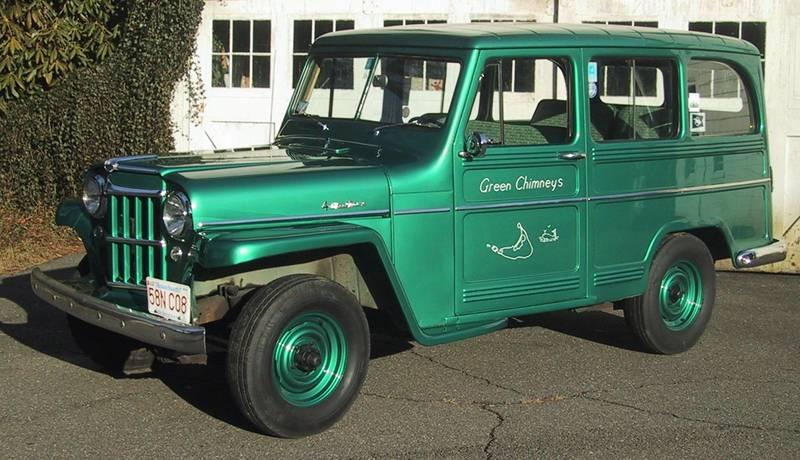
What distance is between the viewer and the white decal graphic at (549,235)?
20.0 feet

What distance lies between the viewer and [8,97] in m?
11.2

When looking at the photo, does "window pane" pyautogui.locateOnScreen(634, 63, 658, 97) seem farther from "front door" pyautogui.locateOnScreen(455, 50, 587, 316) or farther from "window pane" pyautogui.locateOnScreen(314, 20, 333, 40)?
"window pane" pyautogui.locateOnScreen(314, 20, 333, 40)

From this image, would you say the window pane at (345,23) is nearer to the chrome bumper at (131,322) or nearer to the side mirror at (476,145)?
the side mirror at (476,145)

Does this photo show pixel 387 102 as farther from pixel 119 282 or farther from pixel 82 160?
pixel 82 160

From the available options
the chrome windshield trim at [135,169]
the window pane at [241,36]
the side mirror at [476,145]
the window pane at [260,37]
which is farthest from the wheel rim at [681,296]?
the window pane at [241,36]

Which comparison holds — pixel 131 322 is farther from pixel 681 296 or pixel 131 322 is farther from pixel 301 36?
pixel 301 36

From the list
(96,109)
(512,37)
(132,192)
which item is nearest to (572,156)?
(512,37)

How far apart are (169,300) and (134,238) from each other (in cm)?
50

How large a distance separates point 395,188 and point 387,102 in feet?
2.66

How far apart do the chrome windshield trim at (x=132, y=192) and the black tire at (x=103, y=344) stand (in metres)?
0.97

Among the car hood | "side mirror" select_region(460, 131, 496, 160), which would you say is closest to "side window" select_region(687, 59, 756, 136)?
"side mirror" select_region(460, 131, 496, 160)

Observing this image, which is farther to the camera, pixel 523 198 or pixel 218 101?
pixel 218 101

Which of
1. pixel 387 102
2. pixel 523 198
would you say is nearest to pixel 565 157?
pixel 523 198

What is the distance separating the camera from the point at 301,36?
11.2 meters
